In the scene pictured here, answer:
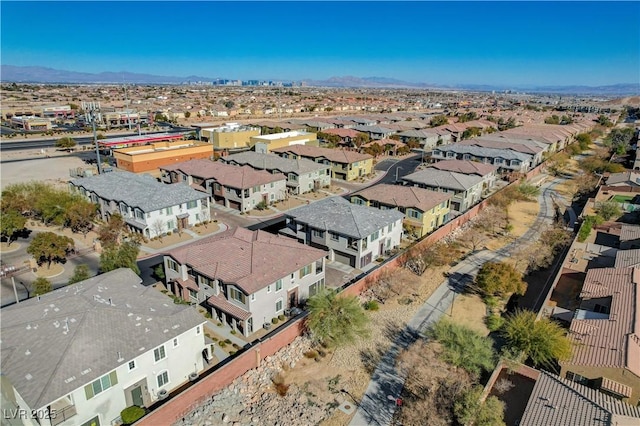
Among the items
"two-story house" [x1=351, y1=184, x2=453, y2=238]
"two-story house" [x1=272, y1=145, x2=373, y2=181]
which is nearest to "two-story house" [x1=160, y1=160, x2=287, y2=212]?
"two-story house" [x1=351, y1=184, x2=453, y2=238]

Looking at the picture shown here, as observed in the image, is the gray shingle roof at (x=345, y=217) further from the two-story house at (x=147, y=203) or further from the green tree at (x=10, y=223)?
the green tree at (x=10, y=223)

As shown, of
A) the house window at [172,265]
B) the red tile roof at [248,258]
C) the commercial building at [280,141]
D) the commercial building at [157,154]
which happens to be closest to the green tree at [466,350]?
the red tile roof at [248,258]

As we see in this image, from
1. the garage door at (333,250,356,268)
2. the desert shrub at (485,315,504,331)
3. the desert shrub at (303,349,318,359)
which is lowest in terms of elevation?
the desert shrub at (303,349,318,359)

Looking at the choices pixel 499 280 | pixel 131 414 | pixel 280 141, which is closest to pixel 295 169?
pixel 280 141

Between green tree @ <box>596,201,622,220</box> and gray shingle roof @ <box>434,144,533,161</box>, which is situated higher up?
gray shingle roof @ <box>434,144,533,161</box>

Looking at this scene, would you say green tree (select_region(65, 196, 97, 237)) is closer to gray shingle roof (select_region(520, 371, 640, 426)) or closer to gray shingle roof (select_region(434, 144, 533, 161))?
gray shingle roof (select_region(520, 371, 640, 426))

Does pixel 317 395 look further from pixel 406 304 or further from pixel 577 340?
pixel 577 340

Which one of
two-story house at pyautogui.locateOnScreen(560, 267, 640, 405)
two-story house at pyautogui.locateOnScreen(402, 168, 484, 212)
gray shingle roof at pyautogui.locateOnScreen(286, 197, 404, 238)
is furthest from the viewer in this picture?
two-story house at pyautogui.locateOnScreen(402, 168, 484, 212)

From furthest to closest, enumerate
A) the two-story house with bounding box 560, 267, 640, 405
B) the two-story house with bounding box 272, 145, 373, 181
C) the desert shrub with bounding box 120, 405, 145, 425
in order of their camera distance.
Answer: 1. the two-story house with bounding box 272, 145, 373, 181
2. the two-story house with bounding box 560, 267, 640, 405
3. the desert shrub with bounding box 120, 405, 145, 425
